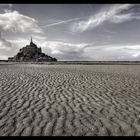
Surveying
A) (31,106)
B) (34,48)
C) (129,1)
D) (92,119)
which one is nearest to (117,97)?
(92,119)

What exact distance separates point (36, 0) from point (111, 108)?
4.45 m

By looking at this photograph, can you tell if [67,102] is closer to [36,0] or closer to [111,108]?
[111,108]

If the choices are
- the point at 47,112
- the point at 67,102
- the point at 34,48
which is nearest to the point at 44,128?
the point at 47,112

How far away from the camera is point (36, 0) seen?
2.28 meters

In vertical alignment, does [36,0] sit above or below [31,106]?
above

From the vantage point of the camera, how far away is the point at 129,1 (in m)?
2.25

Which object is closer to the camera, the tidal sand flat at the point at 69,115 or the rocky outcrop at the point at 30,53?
the tidal sand flat at the point at 69,115

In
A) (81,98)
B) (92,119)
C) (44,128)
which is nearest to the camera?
(44,128)

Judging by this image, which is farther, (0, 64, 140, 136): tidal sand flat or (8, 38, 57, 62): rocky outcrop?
(8, 38, 57, 62): rocky outcrop

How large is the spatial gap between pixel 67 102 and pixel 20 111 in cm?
170

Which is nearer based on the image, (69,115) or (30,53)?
(69,115)

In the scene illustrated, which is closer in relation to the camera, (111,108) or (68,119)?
(68,119)

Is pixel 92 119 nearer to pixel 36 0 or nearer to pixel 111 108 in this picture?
pixel 111 108

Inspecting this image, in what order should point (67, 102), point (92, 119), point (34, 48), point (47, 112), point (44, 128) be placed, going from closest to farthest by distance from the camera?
1. point (44, 128)
2. point (92, 119)
3. point (47, 112)
4. point (67, 102)
5. point (34, 48)
